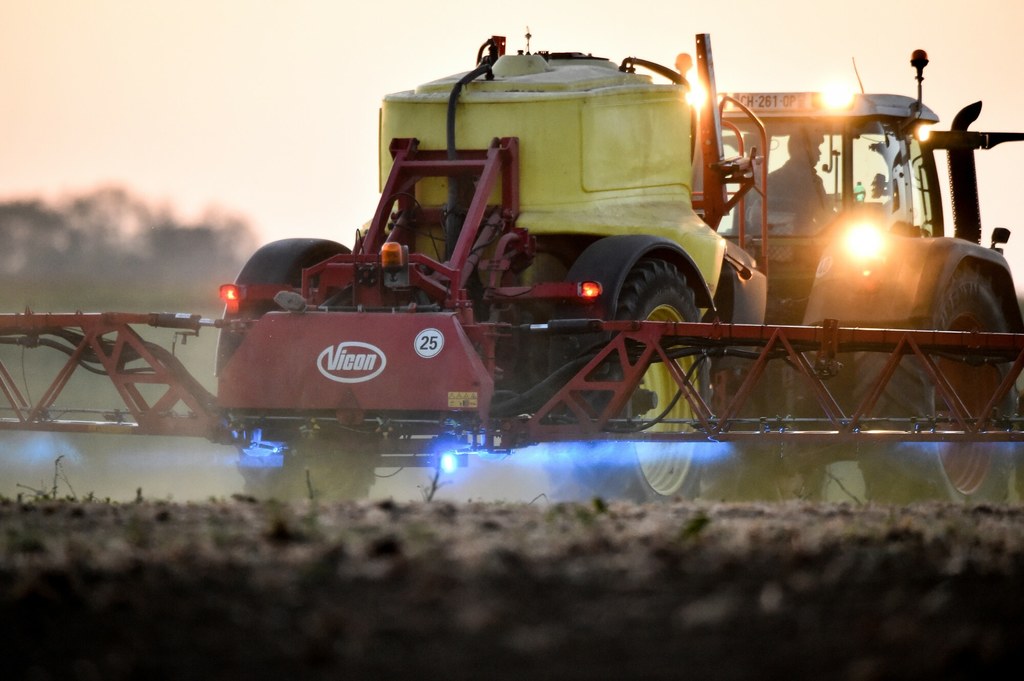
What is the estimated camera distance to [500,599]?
5.43 metres

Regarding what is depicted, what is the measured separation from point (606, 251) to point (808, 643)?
645 centimetres

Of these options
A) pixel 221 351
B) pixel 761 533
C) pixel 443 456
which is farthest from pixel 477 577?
pixel 221 351

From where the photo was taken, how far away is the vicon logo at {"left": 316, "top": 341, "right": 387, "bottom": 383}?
416 inches

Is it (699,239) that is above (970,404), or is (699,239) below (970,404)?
above

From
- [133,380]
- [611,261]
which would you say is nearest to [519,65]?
[611,261]

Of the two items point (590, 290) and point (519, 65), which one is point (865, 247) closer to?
point (519, 65)

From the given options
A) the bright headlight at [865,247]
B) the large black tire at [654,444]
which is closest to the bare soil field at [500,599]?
the large black tire at [654,444]

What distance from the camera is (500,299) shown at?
11227mm

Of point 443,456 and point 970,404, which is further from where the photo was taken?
point 970,404

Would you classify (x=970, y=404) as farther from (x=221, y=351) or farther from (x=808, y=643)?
(x=808, y=643)

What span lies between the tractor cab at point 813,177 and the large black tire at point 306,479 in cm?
360

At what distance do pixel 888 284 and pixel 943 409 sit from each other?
1064 mm

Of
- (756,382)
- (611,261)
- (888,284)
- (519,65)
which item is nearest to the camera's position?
(611,261)

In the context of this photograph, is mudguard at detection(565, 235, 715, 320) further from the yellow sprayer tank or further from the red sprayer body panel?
the red sprayer body panel
